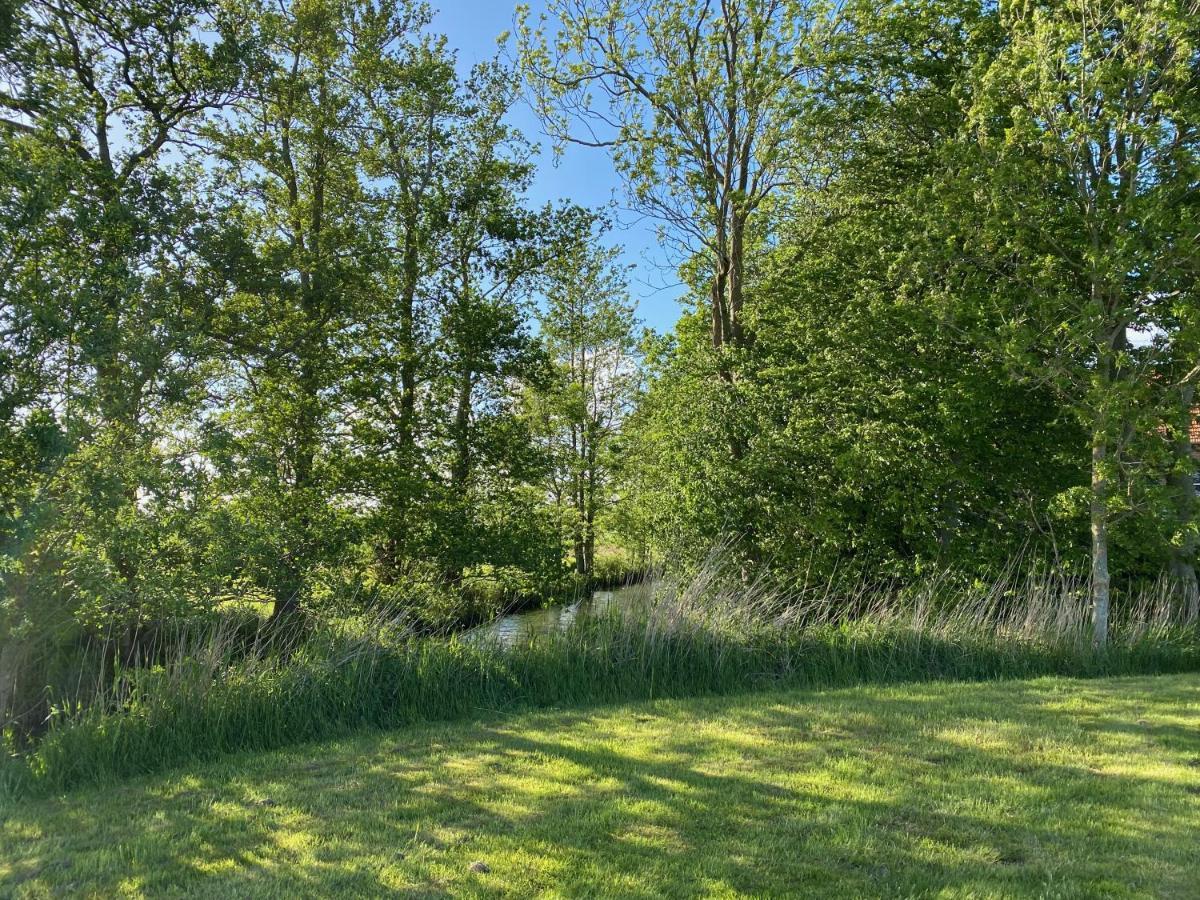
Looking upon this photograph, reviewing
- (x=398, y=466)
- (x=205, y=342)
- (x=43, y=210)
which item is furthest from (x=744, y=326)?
(x=43, y=210)

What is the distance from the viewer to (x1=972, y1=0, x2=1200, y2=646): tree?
811 cm

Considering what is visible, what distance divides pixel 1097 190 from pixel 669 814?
8.77 meters

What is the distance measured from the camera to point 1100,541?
8.81 meters

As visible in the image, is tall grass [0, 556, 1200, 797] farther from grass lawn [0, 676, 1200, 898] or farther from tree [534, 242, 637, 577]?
tree [534, 242, 637, 577]

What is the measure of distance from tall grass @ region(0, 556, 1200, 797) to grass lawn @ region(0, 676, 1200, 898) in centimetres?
47

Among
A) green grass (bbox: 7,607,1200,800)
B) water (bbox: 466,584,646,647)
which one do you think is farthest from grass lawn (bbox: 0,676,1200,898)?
water (bbox: 466,584,646,647)

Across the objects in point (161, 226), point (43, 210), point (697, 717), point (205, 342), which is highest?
point (161, 226)

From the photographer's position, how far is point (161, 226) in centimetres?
850

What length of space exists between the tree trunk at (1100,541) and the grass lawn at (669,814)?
281 cm

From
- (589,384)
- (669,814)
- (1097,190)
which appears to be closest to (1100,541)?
(1097,190)

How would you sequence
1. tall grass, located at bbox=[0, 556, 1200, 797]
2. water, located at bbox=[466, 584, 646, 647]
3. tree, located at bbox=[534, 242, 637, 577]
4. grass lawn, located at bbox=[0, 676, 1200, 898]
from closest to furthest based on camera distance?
grass lawn, located at bbox=[0, 676, 1200, 898] < tall grass, located at bbox=[0, 556, 1200, 797] < water, located at bbox=[466, 584, 646, 647] < tree, located at bbox=[534, 242, 637, 577]

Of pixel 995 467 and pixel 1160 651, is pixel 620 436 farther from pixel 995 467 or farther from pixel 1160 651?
pixel 1160 651

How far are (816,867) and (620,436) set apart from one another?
23513 mm

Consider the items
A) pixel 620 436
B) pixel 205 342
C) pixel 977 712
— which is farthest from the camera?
pixel 620 436
